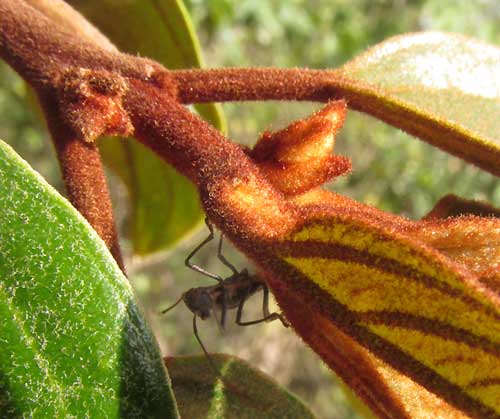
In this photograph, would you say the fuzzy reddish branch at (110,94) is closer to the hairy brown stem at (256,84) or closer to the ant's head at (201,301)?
the hairy brown stem at (256,84)

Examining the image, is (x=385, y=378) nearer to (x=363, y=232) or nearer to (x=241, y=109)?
(x=363, y=232)

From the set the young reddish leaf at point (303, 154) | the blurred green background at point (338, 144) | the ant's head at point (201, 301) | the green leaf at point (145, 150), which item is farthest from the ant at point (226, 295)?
the blurred green background at point (338, 144)

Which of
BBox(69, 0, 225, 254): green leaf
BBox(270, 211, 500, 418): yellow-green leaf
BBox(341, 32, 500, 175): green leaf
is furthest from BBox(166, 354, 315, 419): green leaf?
BBox(69, 0, 225, 254): green leaf

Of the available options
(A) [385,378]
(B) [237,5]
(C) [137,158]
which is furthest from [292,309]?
(B) [237,5]

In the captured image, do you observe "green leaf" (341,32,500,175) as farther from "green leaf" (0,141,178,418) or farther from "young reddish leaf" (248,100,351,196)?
"green leaf" (0,141,178,418)

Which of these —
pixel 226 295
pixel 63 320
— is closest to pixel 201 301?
pixel 226 295
